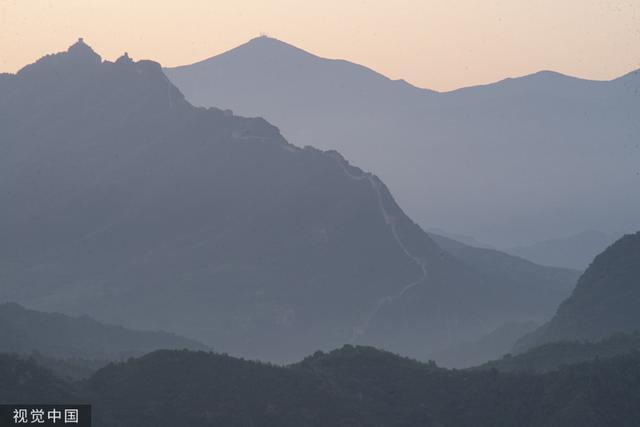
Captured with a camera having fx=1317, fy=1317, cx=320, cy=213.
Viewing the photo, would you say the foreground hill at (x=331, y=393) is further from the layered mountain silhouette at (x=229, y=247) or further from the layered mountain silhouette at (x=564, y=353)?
the layered mountain silhouette at (x=229, y=247)

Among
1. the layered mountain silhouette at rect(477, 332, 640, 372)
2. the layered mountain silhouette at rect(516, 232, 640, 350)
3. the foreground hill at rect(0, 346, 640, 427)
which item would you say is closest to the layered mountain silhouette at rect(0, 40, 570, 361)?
the layered mountain silhouette at rect(516, 232, 640, 350)

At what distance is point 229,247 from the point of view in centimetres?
16725

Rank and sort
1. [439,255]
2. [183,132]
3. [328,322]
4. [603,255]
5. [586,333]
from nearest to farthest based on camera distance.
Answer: [586,333]
[603,255]
[328,322]
[439,255]
[183,132]

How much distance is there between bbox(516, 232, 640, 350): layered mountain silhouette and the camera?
10619 cm

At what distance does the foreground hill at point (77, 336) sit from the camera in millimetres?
112438

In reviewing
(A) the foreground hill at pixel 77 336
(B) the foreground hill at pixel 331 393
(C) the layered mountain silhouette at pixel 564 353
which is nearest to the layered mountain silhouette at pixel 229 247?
(A) the foreground hill at pixel 77 336

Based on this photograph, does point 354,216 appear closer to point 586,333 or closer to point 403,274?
point 403,274

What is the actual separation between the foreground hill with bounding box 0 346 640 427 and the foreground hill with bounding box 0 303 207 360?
4462 centimetres

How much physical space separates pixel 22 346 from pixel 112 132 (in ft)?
312

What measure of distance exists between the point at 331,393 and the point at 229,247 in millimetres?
102260

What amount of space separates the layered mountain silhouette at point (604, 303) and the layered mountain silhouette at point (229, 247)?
3251 centimetres

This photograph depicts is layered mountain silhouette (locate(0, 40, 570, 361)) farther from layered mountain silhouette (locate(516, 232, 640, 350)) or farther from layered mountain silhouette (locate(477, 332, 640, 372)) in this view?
layered mountain silhouette (locate(477, 332, 640, 372))

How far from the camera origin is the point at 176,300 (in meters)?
156

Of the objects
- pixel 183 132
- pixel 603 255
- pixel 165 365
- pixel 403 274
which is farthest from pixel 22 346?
pixel 183 132
